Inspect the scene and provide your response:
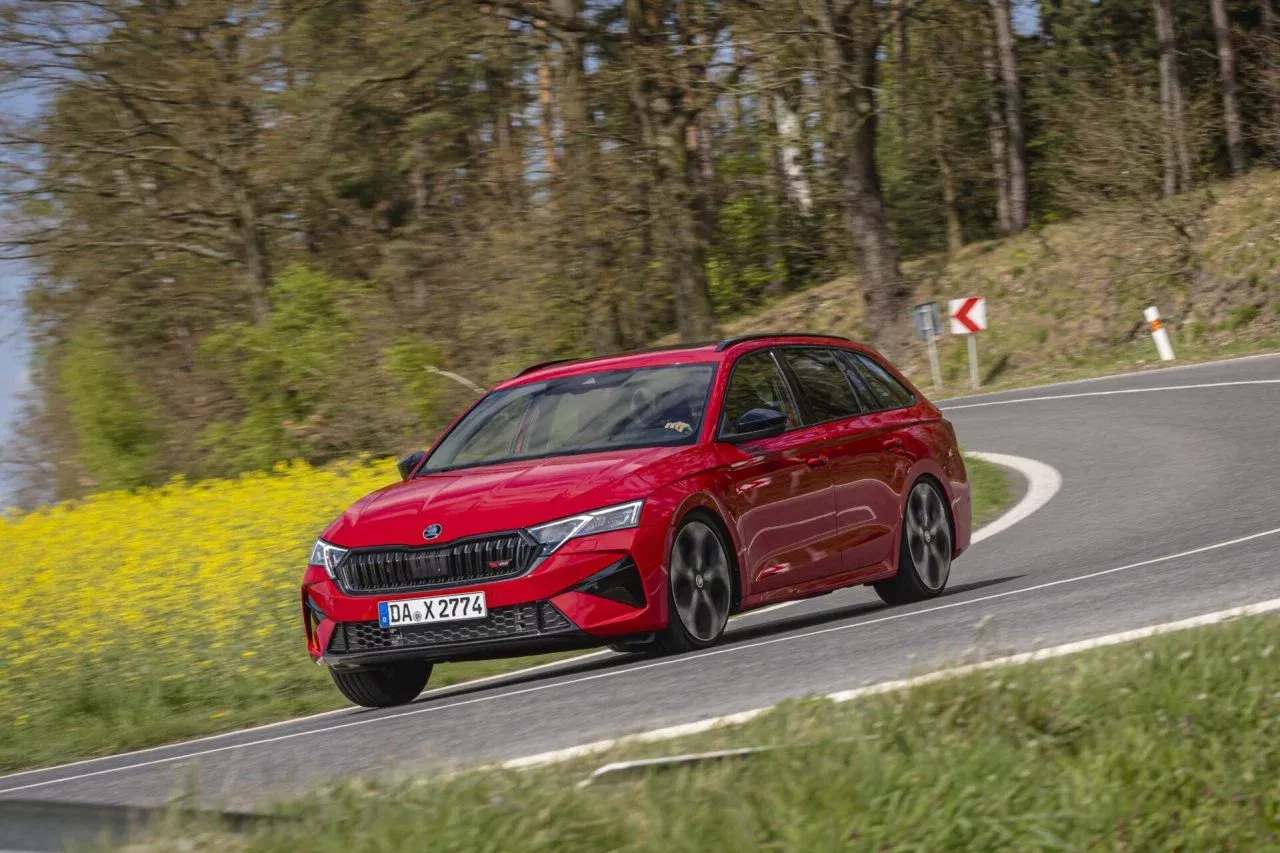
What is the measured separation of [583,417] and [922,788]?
219 inches

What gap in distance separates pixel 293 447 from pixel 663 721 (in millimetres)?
20177

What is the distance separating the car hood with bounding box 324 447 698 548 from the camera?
8.67 meters

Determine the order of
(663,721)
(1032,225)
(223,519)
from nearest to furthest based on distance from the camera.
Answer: (663,721), (223,519), (1032,225)

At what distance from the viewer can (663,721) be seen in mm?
6617

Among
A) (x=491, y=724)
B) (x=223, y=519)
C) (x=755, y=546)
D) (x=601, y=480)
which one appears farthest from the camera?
(x=223, y=519)

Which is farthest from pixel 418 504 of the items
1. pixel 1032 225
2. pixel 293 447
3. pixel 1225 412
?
pixel 1032 225

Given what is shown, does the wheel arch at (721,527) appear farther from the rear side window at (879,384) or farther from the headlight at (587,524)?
the rear side window at (879,384)

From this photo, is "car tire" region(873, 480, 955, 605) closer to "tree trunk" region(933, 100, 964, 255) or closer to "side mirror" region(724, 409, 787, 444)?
"side mirror" region(724, 409, 787, 444)

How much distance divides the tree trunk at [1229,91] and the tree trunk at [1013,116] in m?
4.46

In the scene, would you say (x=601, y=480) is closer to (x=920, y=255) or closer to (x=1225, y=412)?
(x=1225, y=412)

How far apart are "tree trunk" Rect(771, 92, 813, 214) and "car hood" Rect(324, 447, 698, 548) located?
3415 centimetres

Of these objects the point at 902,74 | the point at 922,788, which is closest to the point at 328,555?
the point at 922,788

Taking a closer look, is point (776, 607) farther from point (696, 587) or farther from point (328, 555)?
point (328, 555)

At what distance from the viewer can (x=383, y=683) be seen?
930 centimetres
